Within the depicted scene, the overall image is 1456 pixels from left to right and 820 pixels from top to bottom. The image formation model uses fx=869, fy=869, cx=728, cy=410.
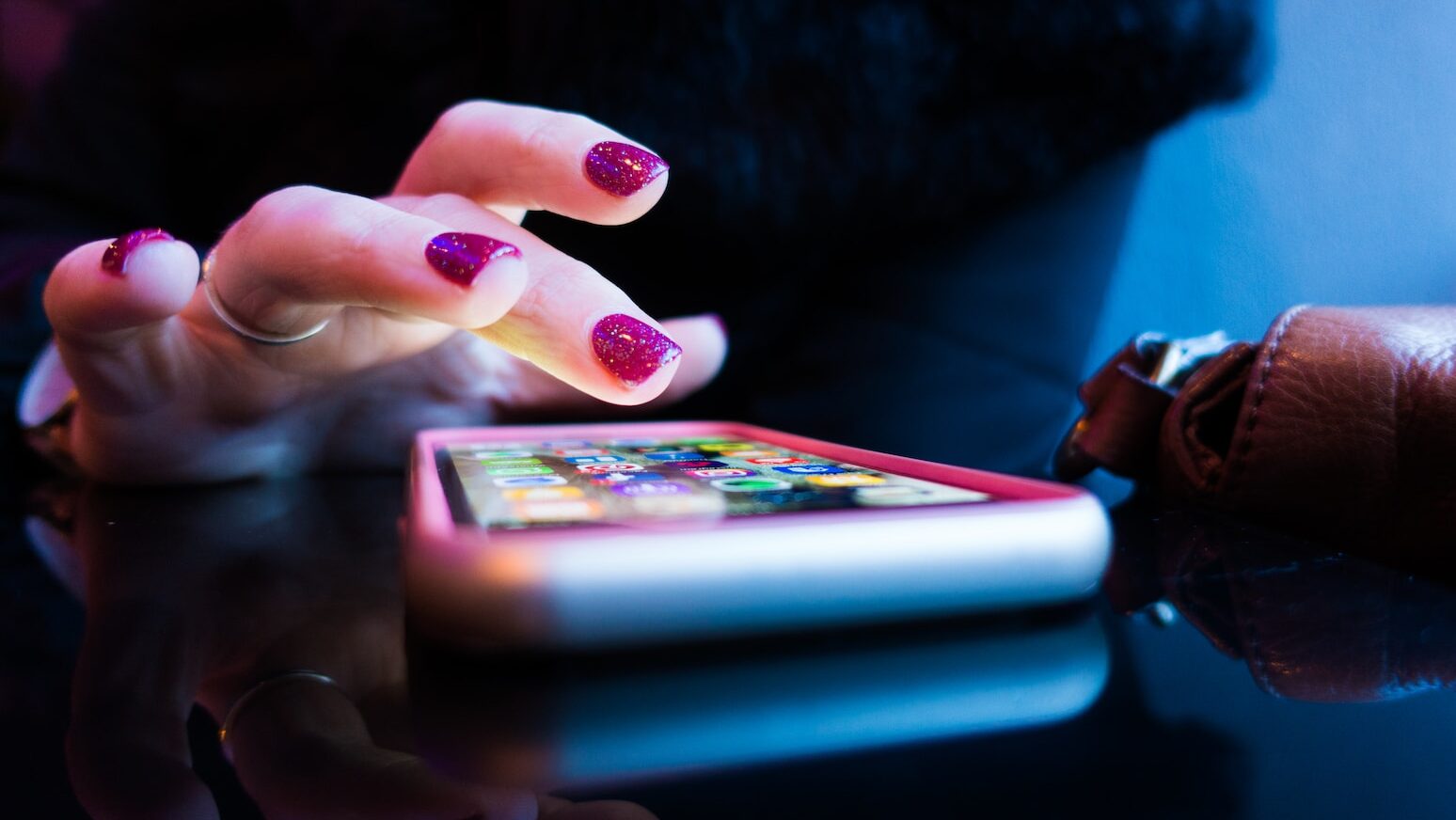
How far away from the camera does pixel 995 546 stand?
8.7 inches

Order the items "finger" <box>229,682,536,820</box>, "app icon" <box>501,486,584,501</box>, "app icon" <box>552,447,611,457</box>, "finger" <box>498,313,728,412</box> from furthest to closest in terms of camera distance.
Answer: "finger" <box>498,313,728,412</box>
"app icon" <box>552,447,611,457</box>
"app icon" <box>501,486,584,501</box>
"finger" <box>229,682,536,820</box>

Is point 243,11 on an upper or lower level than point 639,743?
upper

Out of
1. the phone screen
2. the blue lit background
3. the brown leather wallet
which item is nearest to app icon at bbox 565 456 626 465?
the phone screen

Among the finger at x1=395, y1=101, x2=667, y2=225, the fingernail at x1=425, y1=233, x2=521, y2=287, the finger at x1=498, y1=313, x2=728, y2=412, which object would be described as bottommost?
the finger at x1=498, y1=313, x2=728, y2=412

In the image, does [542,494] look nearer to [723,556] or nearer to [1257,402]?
[723,556]

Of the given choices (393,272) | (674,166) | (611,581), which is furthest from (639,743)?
(674,166)

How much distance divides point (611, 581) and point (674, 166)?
17.4 inches

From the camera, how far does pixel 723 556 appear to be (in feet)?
0.65

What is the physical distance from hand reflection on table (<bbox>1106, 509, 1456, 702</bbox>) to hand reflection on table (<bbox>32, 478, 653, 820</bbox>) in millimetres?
178

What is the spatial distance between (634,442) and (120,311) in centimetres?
23

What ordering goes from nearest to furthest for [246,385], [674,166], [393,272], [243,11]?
[393,272] < [246,385] < [674,166] < [243,11]

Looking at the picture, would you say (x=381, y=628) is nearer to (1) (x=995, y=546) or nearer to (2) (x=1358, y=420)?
(1) (x=995, y=546)

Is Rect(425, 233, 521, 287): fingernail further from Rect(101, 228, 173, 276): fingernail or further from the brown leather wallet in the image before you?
the brown leather wallet

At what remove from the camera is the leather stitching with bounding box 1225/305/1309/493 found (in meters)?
0.34
